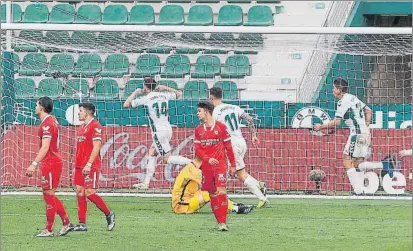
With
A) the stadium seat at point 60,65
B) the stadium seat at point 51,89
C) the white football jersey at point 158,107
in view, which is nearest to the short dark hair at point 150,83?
the white football jersey at point 158,107

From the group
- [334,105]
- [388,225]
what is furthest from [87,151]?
[334,105]

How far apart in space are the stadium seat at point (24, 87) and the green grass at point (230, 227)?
2125mm

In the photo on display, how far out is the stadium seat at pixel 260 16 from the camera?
22.8 metres

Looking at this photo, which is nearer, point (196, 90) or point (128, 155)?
point (128, 155)

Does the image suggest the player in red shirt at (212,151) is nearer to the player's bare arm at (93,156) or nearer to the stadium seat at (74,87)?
the player's bare arm at (93,156)

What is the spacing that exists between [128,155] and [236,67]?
2.62 m

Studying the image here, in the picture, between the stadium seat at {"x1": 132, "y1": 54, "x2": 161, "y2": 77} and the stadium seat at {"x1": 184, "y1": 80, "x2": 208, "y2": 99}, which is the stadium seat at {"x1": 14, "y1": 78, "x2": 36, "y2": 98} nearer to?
the stadium seat at {"x1": 132, "y1": 54, "x2": 161, "y2": 77}

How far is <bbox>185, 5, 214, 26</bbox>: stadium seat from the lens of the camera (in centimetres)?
2317

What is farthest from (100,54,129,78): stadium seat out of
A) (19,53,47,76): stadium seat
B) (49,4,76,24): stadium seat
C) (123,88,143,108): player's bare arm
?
(49,4,76,24): stadium seat

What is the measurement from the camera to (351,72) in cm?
1831

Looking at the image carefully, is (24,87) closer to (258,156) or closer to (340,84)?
(258,156)

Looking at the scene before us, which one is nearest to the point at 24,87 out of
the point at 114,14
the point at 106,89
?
the point at 106,89

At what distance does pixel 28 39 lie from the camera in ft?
58.1

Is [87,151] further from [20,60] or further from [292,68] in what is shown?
[292,68]
